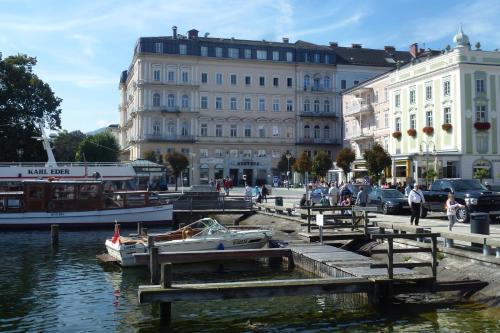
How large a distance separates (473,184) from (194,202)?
17259 mm

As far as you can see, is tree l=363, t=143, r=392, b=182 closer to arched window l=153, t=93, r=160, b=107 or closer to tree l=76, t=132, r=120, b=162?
arched window l=153, t=93, r=160, b=107

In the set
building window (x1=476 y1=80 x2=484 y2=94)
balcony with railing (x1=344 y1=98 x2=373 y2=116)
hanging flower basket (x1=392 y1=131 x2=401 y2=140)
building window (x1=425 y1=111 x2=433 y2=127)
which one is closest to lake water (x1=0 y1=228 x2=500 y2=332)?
building window (x1=476 y1=80 x2=484 y2=94)

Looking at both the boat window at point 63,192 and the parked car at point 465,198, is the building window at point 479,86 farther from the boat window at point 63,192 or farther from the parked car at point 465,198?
the boat window at point 63,192

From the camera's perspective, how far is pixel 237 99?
86.0 m

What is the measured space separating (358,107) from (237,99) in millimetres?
20017

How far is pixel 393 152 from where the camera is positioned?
208ft

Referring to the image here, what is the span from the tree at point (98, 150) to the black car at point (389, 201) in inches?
2312

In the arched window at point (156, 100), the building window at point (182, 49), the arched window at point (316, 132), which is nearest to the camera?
the building window at point (182, 49)

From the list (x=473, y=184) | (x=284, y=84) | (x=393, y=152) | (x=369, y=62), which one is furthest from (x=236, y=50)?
(x=473, y=184)

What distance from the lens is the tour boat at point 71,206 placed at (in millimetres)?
32906

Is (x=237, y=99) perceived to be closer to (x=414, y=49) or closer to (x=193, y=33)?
(x=193, y=33)

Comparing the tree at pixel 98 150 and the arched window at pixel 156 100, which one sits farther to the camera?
the tree at pixel 98 150

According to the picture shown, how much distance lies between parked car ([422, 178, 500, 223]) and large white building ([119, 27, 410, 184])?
56.7 m

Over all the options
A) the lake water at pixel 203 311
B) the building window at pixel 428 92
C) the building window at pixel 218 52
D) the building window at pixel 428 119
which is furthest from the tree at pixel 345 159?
the lake water at pixel 203 311
